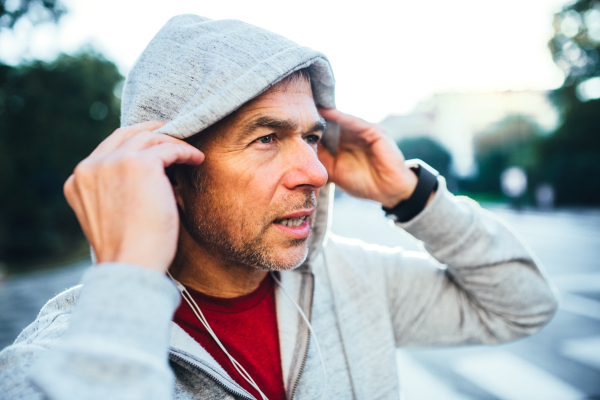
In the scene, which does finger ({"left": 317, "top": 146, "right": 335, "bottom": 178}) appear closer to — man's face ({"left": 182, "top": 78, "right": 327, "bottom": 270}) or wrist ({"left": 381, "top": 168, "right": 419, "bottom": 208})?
wrist ({"left": 381, "top": 168, "right": 419, "bottom": 208})

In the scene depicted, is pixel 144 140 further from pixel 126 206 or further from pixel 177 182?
pixel 177 182

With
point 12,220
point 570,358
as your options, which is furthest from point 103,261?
point 12,220

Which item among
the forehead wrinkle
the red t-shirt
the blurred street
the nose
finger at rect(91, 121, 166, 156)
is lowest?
the blurred street

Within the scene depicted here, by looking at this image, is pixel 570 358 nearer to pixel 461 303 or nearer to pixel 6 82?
pixel 461 303

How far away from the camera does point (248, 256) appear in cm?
166

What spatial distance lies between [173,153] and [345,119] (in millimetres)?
1208

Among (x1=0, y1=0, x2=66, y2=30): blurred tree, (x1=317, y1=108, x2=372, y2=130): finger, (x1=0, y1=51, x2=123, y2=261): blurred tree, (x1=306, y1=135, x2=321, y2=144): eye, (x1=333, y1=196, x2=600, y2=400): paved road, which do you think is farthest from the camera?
(x1=0, y1=51, x2=123, y2=261): blurred tree

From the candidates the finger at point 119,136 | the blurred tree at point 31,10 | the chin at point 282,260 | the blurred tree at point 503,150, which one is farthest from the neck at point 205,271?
the blurred tree at point 503,150

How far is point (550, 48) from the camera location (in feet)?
95.9

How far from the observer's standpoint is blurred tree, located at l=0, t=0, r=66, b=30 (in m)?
13.4

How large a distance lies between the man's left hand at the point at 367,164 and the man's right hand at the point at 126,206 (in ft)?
4.13

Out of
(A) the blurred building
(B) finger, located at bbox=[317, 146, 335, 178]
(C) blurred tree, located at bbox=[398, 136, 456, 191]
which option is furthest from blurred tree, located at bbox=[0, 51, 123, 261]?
(C) blurred tree, located at bbox=[398, 136, 456, 191]

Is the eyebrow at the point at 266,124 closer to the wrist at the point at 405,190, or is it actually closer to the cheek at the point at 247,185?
the cheek at the point at 247,185

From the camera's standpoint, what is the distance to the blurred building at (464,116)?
32.6 metres
